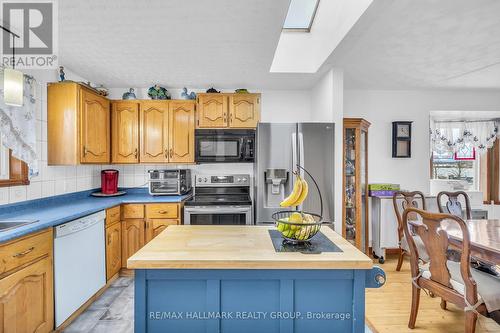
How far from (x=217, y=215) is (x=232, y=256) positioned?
195 cm

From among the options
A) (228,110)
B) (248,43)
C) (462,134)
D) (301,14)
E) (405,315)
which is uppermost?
(301,14)

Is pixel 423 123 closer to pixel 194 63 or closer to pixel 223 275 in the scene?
pixel 194 63

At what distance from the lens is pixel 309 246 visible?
140 cm

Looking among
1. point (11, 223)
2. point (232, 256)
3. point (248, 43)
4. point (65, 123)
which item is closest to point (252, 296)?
point (232, 256)

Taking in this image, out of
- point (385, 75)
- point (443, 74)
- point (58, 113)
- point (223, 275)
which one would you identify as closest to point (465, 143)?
point (443, 74)

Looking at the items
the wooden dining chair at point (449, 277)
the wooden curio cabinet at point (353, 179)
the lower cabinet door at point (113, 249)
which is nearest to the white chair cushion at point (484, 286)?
the wooden dining chair at point (449, 277)

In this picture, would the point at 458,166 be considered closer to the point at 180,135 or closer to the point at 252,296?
the point at 180,135

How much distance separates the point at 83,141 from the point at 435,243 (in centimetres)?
328

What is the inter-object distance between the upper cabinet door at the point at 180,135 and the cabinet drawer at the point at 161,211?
2.15 ft

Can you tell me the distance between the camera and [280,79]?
3.38 meters

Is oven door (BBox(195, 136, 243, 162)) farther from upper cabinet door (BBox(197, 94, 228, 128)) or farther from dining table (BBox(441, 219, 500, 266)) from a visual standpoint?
dining table (BBox(441, 219, 500, 266))

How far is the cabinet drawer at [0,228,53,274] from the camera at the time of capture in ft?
5.27

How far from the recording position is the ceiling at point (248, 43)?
6.23ft

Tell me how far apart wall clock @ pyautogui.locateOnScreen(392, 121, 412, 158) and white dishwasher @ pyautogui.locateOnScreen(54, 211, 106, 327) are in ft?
12.7
